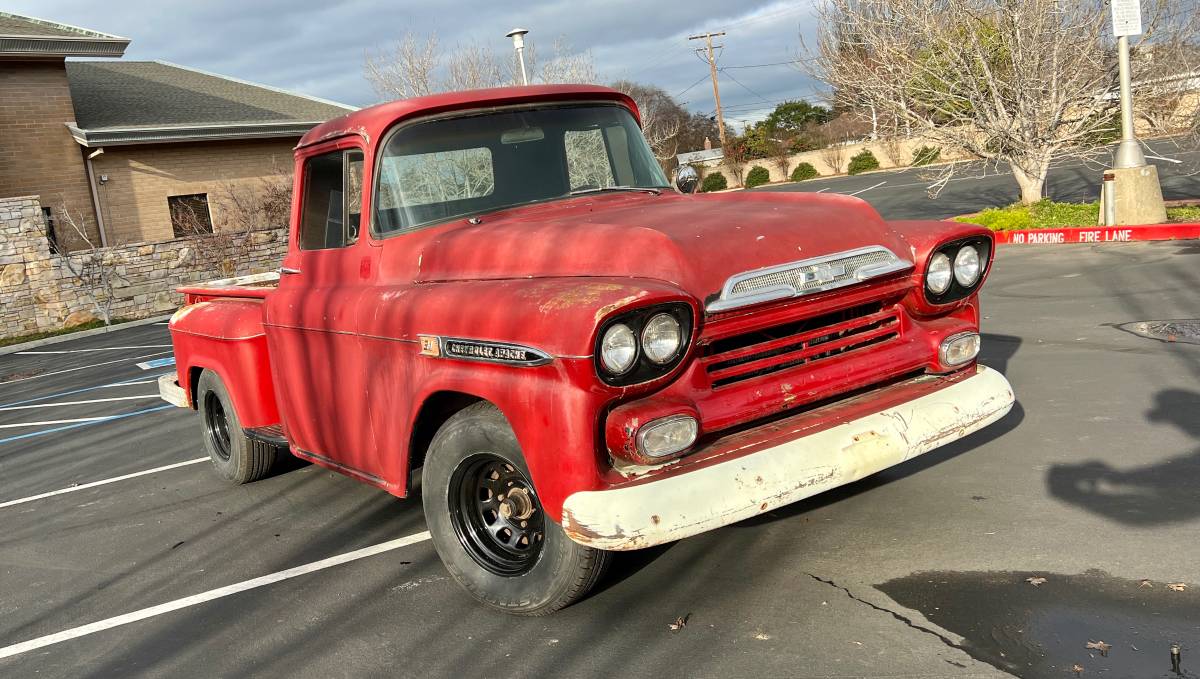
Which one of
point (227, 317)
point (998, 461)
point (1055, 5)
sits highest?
point (1055, 5)

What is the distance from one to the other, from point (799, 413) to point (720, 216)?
838mm

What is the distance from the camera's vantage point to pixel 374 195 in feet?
14.8

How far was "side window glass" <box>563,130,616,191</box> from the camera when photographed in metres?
4.75

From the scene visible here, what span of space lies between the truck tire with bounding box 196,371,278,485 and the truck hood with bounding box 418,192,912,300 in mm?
2333

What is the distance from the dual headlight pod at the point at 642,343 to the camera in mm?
3211

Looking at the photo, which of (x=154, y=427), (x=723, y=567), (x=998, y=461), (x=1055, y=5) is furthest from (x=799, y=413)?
(x=1055, y=5)

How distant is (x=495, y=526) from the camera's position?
12.9ft

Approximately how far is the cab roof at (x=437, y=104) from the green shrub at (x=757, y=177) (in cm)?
4469

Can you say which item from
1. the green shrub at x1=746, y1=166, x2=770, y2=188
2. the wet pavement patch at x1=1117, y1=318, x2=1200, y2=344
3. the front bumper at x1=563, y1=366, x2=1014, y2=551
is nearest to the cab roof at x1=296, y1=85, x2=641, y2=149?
the front bumper at x1=563, y1=366, x2=1014, y2=551

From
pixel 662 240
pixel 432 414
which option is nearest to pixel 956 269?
pixel 662 240

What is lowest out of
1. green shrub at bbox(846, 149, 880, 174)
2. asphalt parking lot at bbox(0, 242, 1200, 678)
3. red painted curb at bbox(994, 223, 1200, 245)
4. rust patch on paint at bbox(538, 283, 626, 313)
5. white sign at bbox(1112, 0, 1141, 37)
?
asphalt parking lot at bbox(0, 242, 1200, 678)

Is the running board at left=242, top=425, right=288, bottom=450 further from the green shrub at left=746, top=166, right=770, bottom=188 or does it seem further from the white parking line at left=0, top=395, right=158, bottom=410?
the green shrub at left=746, top=166, right=770, bottom=188

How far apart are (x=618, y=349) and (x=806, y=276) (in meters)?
0.85

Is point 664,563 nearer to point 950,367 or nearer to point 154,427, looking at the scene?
point 950,367
